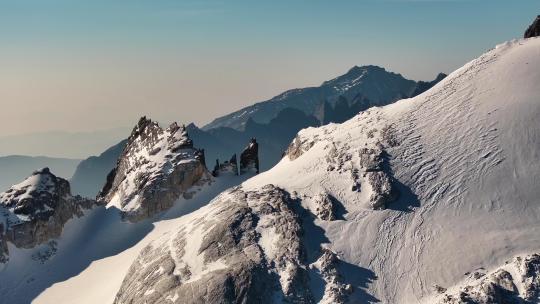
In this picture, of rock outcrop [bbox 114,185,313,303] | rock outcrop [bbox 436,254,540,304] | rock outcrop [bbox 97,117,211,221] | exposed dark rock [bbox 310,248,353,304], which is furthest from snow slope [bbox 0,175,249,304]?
rock outcrop [bbox 436,254,540,304]

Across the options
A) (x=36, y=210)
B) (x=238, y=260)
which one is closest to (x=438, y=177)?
(x=238, y=260)

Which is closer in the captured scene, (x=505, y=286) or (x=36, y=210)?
(x=505, y=286)

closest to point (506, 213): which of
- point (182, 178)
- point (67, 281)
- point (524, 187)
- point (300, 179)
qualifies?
point (524, 187)

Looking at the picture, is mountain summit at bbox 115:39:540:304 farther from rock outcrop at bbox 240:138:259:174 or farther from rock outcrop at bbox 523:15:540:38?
rock outcrop at bbox 240:138:259:174

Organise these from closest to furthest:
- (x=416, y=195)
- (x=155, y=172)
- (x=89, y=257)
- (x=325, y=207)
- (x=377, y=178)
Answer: (x=416, y=195)
(x=325, y=207)
(x=377, y=178)
(x=89, y=257)
(x=155, y=172)

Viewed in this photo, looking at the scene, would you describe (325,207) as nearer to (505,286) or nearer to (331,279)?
(331,279)

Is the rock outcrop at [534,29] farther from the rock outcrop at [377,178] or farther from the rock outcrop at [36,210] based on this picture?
the rock outcrop at [36,210]

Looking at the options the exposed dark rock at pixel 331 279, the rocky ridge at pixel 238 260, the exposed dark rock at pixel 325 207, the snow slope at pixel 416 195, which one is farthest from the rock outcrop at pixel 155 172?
the exposed dark rock at pixel 331 279
